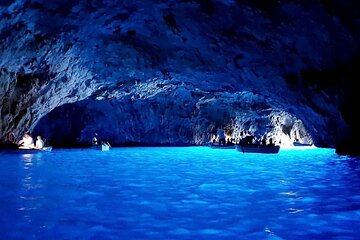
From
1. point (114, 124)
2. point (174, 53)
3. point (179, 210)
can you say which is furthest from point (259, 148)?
point (179, 210)

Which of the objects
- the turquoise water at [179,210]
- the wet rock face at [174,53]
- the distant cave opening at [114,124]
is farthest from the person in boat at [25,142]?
the turquoise water at [179,210]

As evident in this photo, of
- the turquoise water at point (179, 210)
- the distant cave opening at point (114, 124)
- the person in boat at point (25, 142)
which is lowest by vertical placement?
the turquoise water at point (179, 210)

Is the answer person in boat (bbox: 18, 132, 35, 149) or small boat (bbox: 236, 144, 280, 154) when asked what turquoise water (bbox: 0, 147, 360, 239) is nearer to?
person in boat (bbox: 18, 132, 35, 149)

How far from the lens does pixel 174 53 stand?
683 inches

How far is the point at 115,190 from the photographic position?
6.75 m

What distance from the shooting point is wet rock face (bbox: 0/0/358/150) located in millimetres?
12070

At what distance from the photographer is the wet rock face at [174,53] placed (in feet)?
39.6

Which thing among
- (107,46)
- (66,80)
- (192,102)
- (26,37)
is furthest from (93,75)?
(192,102)

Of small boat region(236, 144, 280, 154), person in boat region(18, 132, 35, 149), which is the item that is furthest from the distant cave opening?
small boat region(236, 144, 280, 154)

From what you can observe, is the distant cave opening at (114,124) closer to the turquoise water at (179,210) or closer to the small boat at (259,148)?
the small boat at (259,148)

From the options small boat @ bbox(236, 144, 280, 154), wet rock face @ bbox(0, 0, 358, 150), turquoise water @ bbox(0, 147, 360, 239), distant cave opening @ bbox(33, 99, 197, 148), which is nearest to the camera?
turquoise water @ bbox(0, 147, 360, 239)

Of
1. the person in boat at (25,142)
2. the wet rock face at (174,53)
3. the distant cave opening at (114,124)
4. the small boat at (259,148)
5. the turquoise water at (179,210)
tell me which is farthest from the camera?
the distant cave opening at (114,124)

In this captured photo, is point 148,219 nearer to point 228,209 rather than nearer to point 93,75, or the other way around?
point 228,209

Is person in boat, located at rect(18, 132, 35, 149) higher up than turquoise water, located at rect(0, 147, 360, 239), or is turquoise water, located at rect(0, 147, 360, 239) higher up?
person in boat, located at rect(18, 132, 35, 149)
